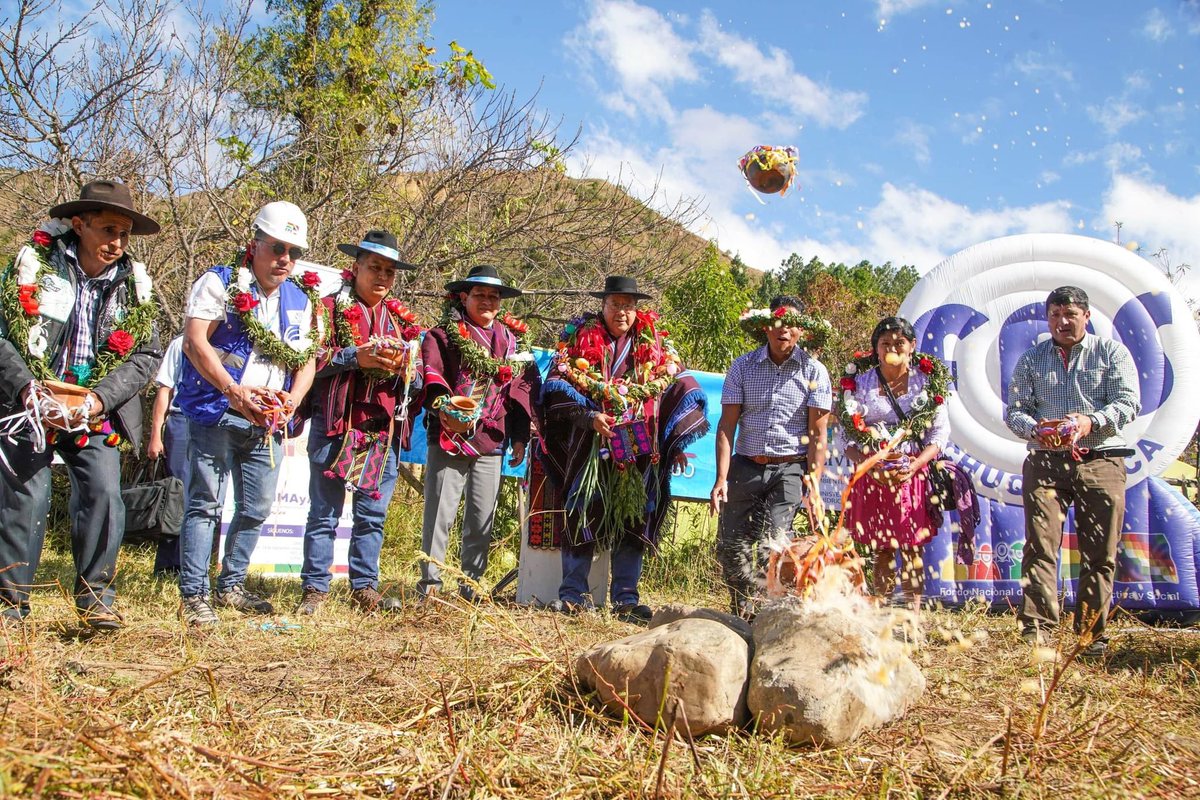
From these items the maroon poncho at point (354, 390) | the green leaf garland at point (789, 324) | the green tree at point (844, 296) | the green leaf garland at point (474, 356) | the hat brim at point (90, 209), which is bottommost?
the maroon poncho at point (354, 390)

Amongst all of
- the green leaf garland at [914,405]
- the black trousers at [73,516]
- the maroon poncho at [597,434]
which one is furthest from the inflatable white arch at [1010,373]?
the black trousers at [73,516]

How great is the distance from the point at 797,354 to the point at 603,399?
1106 millimetres

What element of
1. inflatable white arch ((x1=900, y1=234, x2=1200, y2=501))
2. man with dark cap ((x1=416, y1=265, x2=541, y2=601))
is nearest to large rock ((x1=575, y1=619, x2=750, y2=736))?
man with dark cap ((x1=416, y1=265, x2=541, y2=601))

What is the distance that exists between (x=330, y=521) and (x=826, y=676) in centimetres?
284

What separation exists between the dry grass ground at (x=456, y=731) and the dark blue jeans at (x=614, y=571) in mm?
1285

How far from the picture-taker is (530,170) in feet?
27.8

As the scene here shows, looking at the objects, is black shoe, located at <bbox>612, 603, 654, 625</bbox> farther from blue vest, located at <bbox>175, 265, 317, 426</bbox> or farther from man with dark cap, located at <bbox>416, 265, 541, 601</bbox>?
blue vest, located at <bbox>175, 265, 317, 426</bbox>

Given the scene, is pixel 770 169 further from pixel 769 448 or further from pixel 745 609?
pixel 745 609

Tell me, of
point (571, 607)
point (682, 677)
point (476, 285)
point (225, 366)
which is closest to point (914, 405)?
point (571, 607)

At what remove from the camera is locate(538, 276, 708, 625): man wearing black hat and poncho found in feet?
16.5

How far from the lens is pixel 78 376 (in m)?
3.69

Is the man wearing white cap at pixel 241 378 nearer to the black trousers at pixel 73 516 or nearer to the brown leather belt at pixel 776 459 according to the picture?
the black trousers at pixel 73 516

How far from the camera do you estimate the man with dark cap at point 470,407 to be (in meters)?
4.84

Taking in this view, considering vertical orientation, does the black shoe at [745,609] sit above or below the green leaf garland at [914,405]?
below
